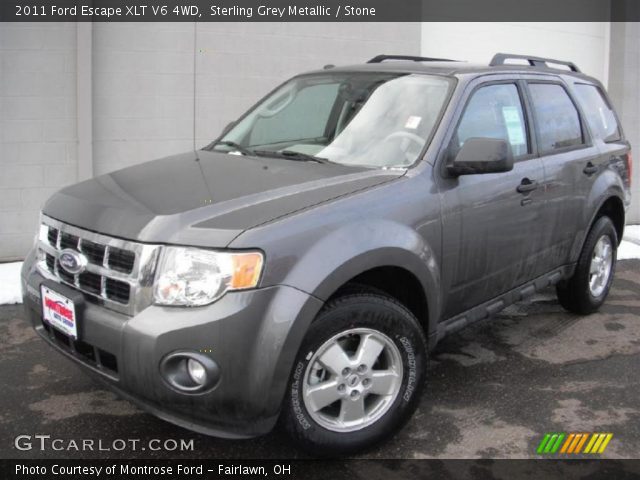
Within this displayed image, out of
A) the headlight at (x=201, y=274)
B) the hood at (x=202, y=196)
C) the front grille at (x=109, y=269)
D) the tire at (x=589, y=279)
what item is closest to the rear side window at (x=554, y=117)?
the tire at (x=589, y=279)

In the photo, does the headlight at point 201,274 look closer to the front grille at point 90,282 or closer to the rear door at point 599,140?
the front grille at point 90,282

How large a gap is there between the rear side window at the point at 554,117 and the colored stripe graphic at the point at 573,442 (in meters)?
1.75

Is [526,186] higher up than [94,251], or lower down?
higher up

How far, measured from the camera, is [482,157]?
332 cm

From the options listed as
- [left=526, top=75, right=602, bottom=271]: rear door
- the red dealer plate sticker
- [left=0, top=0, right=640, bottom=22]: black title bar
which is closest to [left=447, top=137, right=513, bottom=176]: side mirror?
[left=526, top=75, right=602, bottom=271]: rear door

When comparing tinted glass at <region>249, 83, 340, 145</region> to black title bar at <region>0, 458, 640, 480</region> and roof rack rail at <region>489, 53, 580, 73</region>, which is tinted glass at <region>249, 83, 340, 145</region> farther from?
black title bar at <region>0, 458, 640, 480</region>

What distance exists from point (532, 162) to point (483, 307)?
0.94m

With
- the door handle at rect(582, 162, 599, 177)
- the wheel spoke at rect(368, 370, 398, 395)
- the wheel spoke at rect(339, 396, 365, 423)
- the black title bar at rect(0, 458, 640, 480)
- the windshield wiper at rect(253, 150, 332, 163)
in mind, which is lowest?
the black title bar at rect(0, 458, 640, 480)

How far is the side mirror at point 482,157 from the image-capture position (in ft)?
10.9

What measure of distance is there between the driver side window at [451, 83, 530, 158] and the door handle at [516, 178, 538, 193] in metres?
0.18

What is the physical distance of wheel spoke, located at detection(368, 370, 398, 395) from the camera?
9.99 feet

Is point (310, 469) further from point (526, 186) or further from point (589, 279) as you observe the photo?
point (589, 279)

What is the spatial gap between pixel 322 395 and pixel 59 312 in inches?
47.1

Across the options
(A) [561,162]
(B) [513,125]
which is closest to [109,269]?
(B) [513,125]
